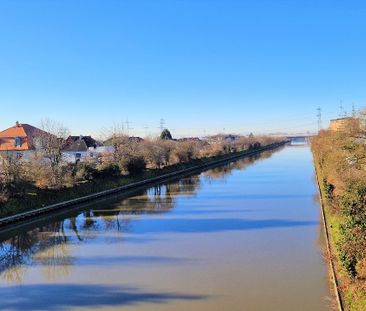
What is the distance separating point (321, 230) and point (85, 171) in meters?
16.1

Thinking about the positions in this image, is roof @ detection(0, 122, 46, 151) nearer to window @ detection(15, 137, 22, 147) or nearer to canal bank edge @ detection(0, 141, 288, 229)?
window @ detection(15, 137, 22, 147)

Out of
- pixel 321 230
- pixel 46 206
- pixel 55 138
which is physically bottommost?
pixel 321 230

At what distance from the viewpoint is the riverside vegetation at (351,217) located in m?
8.90

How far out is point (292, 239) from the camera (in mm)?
15000

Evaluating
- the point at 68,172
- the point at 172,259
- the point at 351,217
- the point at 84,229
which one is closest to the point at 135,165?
the point at 68,172

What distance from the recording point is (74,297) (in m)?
10.2

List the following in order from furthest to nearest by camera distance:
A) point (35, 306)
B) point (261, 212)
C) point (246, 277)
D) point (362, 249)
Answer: point (261, 212) → point (246, 277) → point (35, 306) → point (362, 249)

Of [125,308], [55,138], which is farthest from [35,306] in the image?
[55,138]

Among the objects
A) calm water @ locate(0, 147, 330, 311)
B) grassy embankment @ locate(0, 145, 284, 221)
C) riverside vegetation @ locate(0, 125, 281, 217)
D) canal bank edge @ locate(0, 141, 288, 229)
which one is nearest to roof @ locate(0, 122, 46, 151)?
riverside vegetation @ locate(0, 125, 281, 217)

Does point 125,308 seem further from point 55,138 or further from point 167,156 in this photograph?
point 167,156

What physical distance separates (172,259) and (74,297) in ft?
12.0

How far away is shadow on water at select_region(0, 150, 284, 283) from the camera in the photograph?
1358 cm

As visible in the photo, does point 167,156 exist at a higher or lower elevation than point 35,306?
higher

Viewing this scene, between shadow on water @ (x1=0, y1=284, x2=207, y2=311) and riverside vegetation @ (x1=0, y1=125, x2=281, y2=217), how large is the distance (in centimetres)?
947
